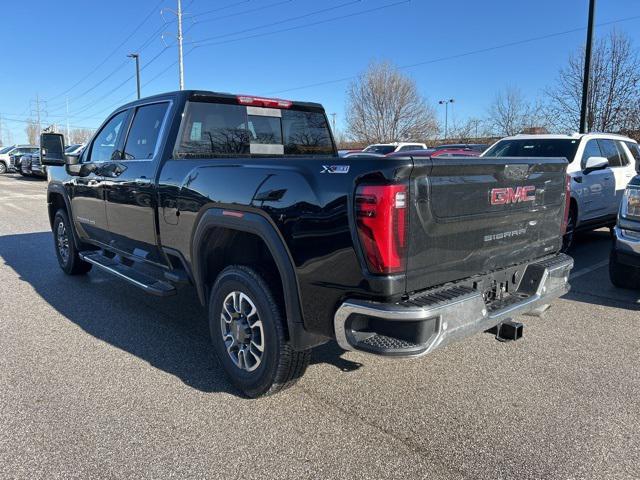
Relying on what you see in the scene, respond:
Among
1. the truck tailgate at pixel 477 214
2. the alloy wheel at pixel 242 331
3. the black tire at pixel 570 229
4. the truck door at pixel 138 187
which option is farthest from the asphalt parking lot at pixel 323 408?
the black tire at pixel 570 229

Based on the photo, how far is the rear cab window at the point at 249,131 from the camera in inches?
170

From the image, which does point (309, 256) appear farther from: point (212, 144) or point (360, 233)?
point (212, 144)

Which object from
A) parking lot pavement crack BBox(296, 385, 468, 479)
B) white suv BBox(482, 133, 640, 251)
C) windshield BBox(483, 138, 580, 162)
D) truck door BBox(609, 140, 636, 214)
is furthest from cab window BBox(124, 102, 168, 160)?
truck door BBox(609, 140, 636, 214)

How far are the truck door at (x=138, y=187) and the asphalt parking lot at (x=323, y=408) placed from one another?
824mm

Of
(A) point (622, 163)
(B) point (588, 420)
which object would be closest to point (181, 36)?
(A) point (622, 163)

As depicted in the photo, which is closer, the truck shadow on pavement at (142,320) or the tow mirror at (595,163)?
the truck shadow on pavement at (142,320)

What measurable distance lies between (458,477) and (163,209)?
9.54ft

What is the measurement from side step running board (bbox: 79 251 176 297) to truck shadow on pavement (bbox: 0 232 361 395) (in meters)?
0.48

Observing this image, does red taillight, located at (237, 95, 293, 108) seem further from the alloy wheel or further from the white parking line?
the white parking line

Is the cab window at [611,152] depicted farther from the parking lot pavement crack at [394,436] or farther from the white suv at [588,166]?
the parking lot pavement crack at [394,436]

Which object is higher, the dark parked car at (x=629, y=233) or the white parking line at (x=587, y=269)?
the dark parked car at (x=629, y=233)

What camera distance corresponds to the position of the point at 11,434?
3.03m

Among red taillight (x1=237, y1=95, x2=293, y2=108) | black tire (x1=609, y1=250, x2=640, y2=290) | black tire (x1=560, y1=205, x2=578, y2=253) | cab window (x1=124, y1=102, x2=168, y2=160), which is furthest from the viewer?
black tire (x1=560, y1=205, x2=578, y2=253)

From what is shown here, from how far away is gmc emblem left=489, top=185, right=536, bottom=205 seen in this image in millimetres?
3111
